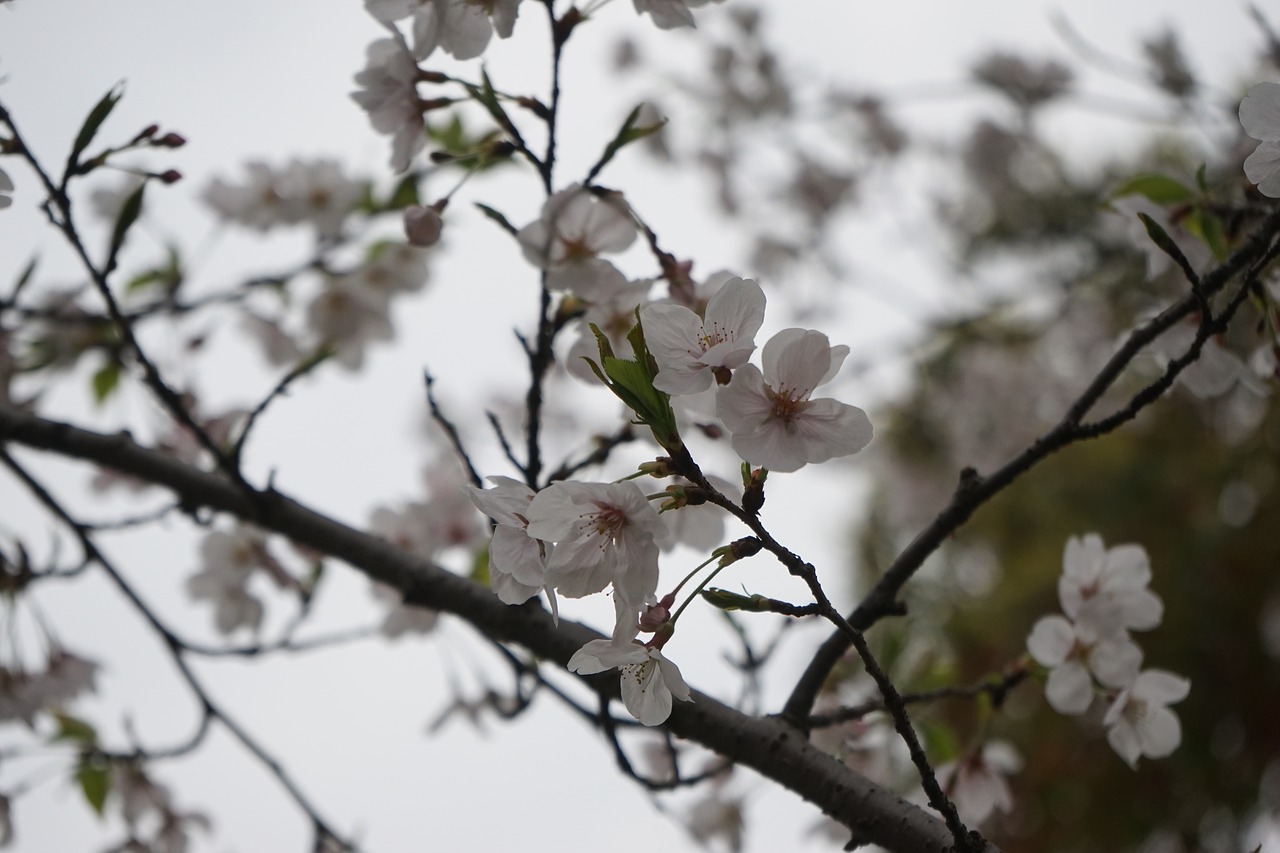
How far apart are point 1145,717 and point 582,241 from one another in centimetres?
72

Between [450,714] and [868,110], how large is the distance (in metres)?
3.69

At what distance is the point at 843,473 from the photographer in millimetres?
5664

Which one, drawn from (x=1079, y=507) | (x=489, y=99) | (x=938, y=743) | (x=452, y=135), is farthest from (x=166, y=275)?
(x=1079, y=507)

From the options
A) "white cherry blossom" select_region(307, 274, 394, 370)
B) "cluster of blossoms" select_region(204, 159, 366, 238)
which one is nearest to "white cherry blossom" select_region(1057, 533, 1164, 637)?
"white cherry blossom" select_region(307, 274, 394, 370)

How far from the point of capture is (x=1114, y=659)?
0.93 m

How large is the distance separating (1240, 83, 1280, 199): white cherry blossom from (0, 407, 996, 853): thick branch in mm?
488

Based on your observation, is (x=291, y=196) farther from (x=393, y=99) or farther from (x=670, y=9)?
(x=670, y=9)

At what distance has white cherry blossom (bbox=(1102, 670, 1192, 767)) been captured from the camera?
920 mm

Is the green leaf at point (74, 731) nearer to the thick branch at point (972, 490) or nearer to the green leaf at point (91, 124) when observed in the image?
the green leaf at point (91, 124)

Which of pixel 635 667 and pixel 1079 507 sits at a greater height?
pixel 1079 507

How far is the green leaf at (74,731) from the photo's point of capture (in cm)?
139

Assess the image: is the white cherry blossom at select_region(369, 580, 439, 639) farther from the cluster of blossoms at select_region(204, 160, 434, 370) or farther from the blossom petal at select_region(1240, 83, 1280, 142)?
the blossom petal at select_region(1240, 83, 1280, 142)

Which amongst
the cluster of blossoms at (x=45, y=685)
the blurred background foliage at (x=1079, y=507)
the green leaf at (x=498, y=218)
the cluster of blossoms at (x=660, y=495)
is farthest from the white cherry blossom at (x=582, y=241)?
the blurred background foliage at (x=1079, y=507)

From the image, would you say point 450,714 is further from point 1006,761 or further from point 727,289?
point 727,289
